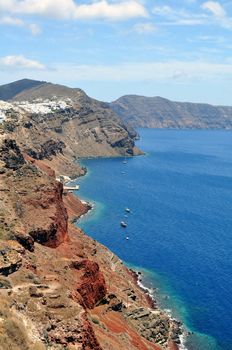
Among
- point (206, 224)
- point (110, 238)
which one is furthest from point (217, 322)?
point (206, 224)

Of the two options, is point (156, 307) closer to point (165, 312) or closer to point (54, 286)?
point (165, 312)

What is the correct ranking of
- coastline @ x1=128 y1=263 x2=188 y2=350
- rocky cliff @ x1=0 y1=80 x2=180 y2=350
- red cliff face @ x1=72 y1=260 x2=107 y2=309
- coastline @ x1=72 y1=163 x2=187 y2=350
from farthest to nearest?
coastline @ x1=128 y1=263 x2=188 y2=350 < coastline @ x1=72 y1=163 x2=187 y2=350 < red cliff face @ x1=72 y1=260 x2=107 y2=309 < rocky cliff @ x1=0 y1=80 x2=180 y2=350

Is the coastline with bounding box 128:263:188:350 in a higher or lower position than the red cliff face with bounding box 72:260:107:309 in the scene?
lower

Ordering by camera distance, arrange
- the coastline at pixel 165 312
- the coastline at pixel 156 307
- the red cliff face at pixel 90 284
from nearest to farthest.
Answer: the red cliff face at pixel 90 284 < the coastline at pixel 165 312 < the coastline at pixel 156 307

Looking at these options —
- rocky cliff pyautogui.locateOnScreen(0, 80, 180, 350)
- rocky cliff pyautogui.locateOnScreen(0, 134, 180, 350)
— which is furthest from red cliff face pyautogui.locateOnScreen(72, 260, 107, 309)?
rocky cliff pyautogui.locateOnScreen(0, 134, 180, 350)

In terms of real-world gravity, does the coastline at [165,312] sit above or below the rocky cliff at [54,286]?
below

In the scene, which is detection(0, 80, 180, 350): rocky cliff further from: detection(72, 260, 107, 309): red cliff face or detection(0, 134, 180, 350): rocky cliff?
detection(0, 134, 180, 350): rocky cliff

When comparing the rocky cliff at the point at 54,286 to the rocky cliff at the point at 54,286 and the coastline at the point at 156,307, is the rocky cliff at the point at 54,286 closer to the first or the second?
the rocky cliff at the point at 54,286

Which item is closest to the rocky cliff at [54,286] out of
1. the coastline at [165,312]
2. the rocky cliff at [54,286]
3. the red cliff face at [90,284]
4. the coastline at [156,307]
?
the red cliff face at [90,284]
